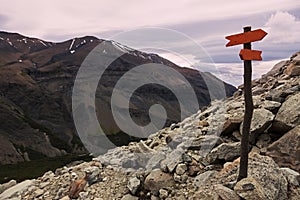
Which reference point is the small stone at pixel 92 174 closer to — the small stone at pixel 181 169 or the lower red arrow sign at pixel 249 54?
the small stone at pixel 181 169

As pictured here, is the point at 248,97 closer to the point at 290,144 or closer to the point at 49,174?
the point at 290,144

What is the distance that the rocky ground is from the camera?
10867 millimetres

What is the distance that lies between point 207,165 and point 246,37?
522 cm

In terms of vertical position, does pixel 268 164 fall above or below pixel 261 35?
below

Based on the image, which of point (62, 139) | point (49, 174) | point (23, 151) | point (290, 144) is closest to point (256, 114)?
point (290, 144)

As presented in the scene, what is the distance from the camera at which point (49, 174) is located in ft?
58.4

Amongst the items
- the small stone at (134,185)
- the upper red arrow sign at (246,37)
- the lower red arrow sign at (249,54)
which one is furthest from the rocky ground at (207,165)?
the upper red arrow sign at (246,37)

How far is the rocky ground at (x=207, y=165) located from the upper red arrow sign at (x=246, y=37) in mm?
3981

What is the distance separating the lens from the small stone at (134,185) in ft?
43.5

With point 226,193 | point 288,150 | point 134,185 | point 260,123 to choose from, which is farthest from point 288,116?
point 134,185

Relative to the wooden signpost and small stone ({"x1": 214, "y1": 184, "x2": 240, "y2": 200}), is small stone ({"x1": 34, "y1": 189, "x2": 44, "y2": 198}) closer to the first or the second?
small stone ({"x1": 214, "y1": 184, "x2": 240, "y2": 200})

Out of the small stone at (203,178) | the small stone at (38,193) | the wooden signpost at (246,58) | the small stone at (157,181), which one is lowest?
the small stone at (38,193)

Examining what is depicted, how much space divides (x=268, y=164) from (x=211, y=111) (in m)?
7.36

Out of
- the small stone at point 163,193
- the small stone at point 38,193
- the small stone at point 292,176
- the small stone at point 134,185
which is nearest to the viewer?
the small stone at point 292,176
